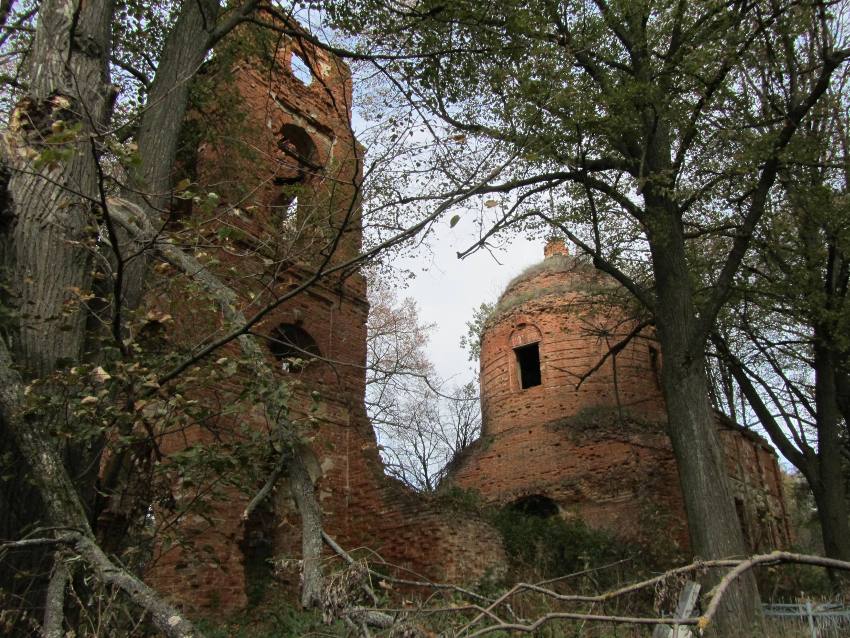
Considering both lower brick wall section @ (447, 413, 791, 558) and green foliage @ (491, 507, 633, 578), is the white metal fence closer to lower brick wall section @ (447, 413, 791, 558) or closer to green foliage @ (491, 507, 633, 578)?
green foliage @ (491, 507, 633, 578)

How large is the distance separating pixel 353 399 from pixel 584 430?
651 cm

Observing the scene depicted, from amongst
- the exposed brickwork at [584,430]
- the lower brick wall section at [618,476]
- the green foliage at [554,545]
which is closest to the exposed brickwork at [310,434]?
the green foliage at [554,545]

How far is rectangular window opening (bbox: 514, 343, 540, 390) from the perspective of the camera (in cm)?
1952

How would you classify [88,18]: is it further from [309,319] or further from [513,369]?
[513,369]

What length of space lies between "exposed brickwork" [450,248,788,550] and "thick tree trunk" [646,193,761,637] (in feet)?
13.4

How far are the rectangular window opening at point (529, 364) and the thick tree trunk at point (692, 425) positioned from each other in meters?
9.57

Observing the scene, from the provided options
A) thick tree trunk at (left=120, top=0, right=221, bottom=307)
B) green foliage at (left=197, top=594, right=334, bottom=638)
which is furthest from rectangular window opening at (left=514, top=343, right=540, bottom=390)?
thick tree trunk at (left=120, top=0, right=221, bottom=307)

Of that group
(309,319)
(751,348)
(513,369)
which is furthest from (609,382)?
(309,319)

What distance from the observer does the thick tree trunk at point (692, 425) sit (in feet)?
25.2

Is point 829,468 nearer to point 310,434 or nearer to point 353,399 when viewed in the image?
point 353,399

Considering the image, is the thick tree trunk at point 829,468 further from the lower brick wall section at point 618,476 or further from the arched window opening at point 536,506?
the arched window opening at point 536,506

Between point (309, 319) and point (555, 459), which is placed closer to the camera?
point (309, 319)

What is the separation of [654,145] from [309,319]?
5980mm

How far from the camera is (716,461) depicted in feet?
28.6
